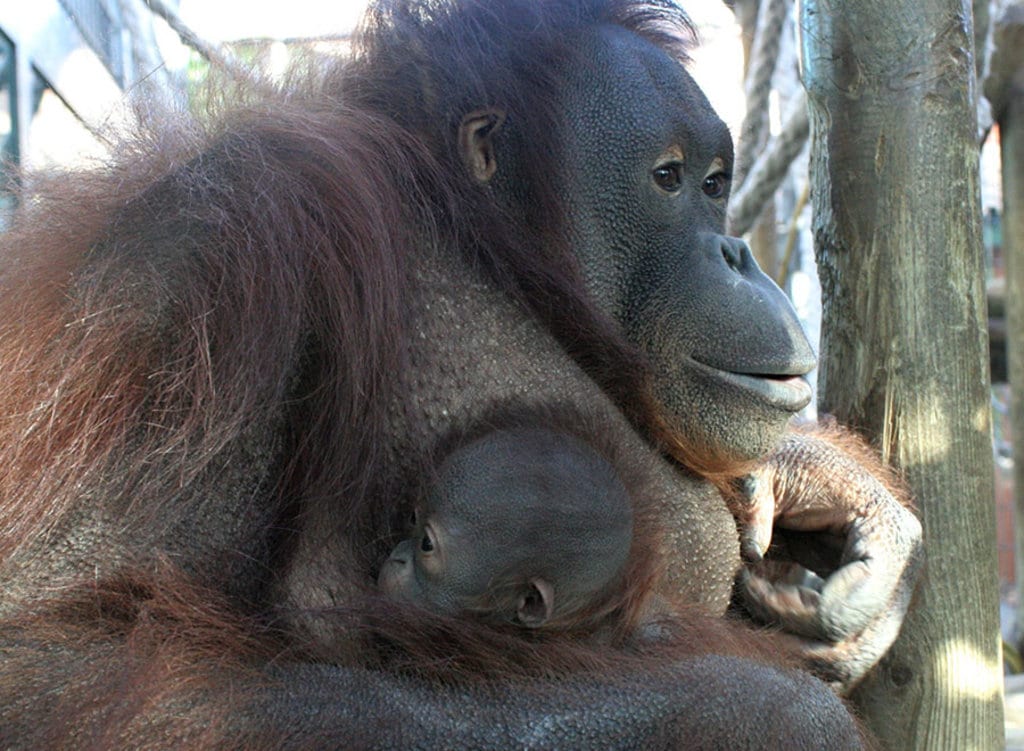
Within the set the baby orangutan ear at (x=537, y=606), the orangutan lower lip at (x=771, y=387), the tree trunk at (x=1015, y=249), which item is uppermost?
the orangutan lower lip at (x=771, y=387)

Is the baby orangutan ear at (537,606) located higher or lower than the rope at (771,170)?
higher

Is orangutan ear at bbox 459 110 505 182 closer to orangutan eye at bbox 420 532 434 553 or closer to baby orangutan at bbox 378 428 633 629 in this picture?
baby orangutan at bbox 378 428 633 629

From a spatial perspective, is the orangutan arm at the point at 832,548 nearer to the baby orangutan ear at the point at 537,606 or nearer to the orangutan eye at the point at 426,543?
the baby orangutan ear at the point at 537,606

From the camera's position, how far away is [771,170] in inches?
161

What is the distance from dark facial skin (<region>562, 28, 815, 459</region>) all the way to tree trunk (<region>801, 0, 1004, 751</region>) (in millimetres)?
327

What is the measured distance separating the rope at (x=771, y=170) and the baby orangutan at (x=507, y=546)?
2085mm

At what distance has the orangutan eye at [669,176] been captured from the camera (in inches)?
90.2

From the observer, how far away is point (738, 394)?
2.18m

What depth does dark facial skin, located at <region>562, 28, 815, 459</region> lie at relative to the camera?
7.16 feet

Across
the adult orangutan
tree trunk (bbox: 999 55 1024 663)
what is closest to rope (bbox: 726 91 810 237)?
the adult orangutan

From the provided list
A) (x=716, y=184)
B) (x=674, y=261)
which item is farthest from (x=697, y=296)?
(x=716, y=184)

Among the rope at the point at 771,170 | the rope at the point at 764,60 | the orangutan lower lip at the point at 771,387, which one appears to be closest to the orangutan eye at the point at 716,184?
the orangutan lower lip at the point at 771,387

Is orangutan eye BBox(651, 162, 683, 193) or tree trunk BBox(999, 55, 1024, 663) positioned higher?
orangutan eye BBox(651, 162, 683, 193)

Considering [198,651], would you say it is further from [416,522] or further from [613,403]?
[613,403]
